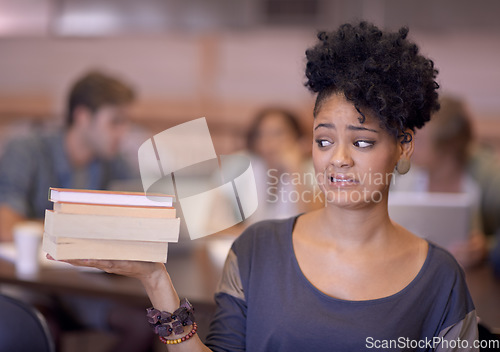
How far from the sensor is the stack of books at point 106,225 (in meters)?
0.92

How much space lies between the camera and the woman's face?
108 centimetres

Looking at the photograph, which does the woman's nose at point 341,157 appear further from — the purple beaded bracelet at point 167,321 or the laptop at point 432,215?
the laptop at point 432,215

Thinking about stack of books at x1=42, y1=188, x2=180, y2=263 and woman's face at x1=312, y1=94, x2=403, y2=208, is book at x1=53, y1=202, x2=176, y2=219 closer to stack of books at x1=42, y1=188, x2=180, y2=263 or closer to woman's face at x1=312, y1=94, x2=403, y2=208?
stack of books at x1=42, y1=188, x2=180, y2=263

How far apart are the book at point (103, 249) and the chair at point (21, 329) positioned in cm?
39

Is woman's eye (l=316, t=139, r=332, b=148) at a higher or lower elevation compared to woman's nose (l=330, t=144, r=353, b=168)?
higher

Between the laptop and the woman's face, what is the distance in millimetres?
892

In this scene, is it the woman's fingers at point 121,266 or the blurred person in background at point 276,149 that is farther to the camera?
the blurred person in background at point 276,149

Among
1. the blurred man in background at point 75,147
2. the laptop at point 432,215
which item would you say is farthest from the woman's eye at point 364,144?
the blurred man in background at point 75,147

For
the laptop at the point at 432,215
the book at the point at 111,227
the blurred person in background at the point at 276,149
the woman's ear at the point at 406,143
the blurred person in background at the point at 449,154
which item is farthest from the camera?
the blurred person in background at the point at 276,149

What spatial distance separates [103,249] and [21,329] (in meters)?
0.47

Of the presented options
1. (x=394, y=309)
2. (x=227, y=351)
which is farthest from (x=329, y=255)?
(x=227, y=351)

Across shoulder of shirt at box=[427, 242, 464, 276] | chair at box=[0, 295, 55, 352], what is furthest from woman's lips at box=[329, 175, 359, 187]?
chair at box=[0, 295, 55, 352]

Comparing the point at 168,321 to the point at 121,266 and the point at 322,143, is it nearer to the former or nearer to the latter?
the point at 121,266

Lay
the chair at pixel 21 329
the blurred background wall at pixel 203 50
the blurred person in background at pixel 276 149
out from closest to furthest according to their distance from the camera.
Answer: the chair at pixel 21 329 → the blurred person in background at pixel 276 149 → the blurred background wall at pixel 203 50
